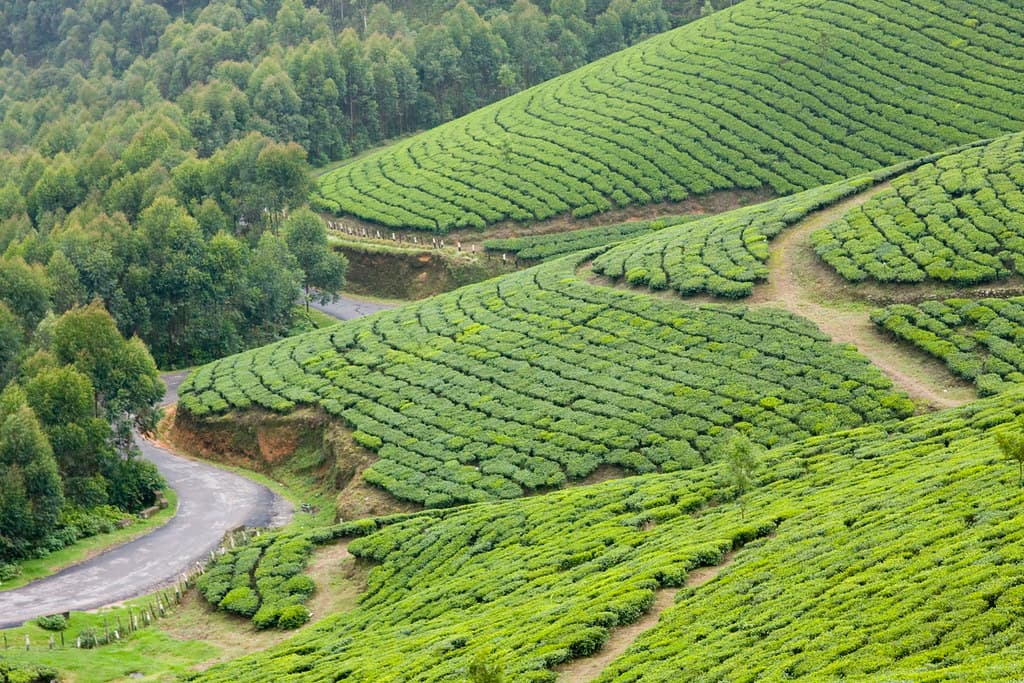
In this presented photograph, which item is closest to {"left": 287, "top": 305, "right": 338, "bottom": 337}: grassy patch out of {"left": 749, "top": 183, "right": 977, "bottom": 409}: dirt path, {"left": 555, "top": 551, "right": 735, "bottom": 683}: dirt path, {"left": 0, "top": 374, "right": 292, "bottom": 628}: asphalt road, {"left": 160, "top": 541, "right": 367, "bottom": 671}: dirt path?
{"left": 0, "top": 374, "right": 292, "bottom": 628}: asphalt road

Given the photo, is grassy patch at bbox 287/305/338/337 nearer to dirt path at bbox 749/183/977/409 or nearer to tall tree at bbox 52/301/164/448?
tall tree at bbox 52/301/164/448

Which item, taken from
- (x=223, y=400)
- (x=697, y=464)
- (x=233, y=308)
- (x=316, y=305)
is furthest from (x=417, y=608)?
(x=316, y=305)

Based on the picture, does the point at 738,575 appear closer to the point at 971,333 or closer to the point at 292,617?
the point at 292,617

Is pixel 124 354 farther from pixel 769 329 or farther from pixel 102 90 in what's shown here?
pixel 102 90

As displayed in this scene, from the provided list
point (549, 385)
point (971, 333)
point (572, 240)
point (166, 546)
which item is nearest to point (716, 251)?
point (549, 385)

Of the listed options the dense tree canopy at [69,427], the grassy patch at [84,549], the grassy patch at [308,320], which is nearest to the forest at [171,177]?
the dense tree canopy at [69,427]

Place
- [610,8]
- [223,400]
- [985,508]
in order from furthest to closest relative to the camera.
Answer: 1. [610,8]
2. [223,400]
3. [985,508]
